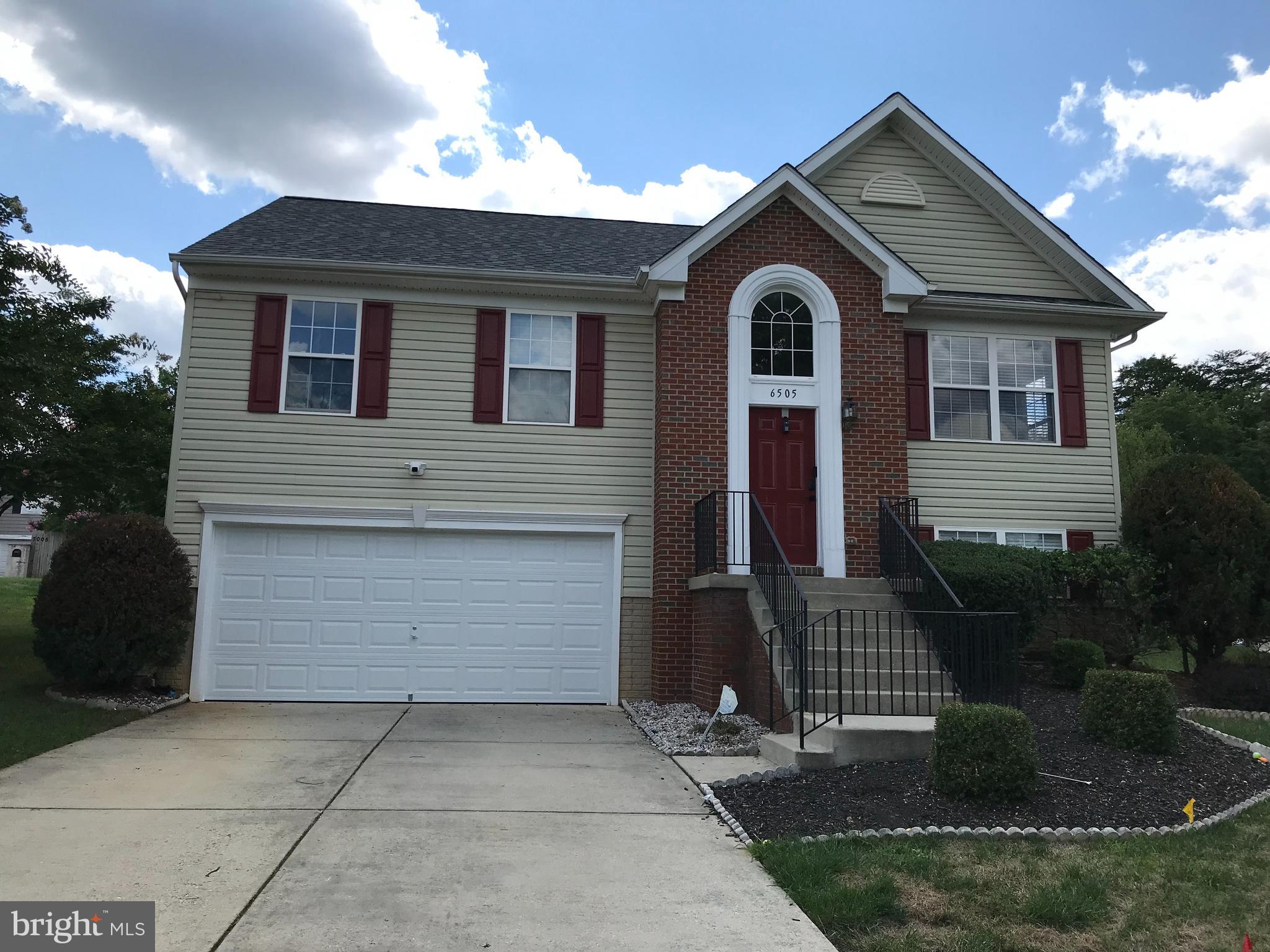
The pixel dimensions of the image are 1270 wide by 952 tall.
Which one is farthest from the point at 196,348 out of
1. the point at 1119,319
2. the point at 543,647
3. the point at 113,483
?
the point at 1119,319

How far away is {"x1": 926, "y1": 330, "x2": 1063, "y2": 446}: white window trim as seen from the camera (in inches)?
485

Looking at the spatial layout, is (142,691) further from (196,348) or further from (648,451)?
(648,451)

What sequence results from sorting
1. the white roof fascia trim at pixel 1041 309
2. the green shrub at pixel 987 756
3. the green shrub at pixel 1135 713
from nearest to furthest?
the green shrub at pixel 987 756 → the green shrub at pixel 1135 713 → the white roof fascia trim at pixel 1041 309

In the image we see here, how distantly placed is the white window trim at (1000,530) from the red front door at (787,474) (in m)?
2.07

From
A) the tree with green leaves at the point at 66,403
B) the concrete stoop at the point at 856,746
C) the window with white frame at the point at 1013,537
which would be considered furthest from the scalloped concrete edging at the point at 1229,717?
the tree with green leaves at the point at 66,403

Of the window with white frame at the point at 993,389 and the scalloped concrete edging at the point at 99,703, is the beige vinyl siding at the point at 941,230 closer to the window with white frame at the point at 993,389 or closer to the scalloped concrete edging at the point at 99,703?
Answer: the window with white frame at the point at 993,389

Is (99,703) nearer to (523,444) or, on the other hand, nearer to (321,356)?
(321,356)

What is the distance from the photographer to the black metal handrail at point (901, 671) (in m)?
7.58

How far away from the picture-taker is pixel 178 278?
11.3 meters

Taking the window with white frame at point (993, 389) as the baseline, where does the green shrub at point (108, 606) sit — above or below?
below

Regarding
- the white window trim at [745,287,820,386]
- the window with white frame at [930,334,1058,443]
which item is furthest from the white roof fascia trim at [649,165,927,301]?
the window with white frame at [930,334,1058,443]

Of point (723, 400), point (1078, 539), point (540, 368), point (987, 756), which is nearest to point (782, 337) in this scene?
point (723, 400)

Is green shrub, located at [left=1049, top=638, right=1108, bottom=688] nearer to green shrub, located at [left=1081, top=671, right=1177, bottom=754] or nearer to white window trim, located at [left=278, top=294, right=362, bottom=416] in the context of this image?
green shrub, located at [left=1081, top=671, right=1177, bottom=754]

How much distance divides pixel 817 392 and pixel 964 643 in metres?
4.32
